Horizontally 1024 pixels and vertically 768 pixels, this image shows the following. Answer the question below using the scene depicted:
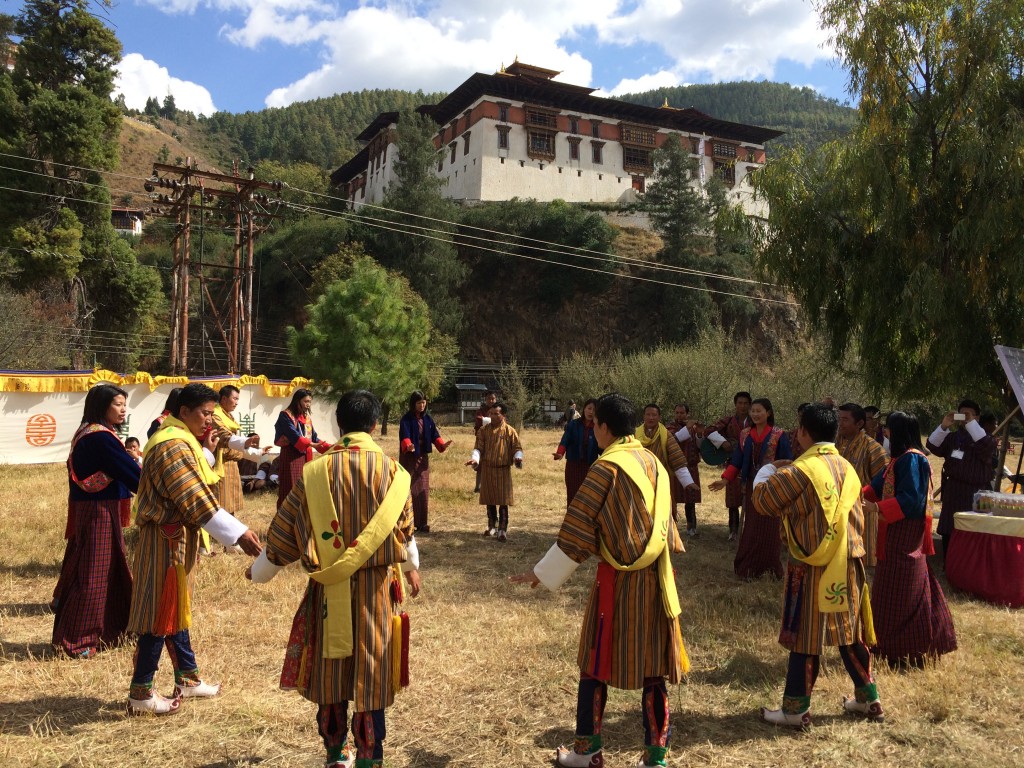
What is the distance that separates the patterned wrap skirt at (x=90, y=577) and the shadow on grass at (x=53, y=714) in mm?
620

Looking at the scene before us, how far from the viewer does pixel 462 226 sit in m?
47.3

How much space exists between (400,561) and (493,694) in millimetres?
1794

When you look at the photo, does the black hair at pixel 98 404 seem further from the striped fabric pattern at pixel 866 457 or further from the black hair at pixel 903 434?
the striped fabric pattern at pixel 866 457

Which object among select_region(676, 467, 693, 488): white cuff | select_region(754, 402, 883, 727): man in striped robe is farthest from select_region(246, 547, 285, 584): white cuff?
select_region(676, 467, 693, 488): white cuff

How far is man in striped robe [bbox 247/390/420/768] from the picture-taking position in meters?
3.21

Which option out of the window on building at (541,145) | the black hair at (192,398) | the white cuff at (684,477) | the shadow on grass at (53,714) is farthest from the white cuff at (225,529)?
the window on building at (541,145)

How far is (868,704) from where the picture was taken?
431 centimetres

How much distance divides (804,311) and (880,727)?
687cm

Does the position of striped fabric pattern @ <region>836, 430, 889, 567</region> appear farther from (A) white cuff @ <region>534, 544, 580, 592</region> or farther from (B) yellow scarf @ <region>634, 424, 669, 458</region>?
(A) white cuff @ <region>534, 544, 580, 592</region>

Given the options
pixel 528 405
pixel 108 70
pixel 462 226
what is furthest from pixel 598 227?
pixel 108 70

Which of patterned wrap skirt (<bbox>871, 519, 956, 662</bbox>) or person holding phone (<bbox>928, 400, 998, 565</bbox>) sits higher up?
person holding phone (<bbox>928, 400, 998, 565</bbox>)

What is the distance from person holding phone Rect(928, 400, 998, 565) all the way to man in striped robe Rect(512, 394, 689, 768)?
6155 millimetres

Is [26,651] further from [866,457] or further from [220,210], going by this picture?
[220,210]

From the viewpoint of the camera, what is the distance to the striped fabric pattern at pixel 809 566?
407 cm
